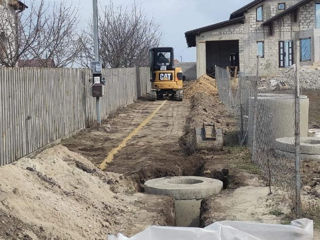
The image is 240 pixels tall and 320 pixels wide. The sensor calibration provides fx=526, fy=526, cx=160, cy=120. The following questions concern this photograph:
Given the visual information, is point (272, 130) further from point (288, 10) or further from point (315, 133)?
point (288, 10)

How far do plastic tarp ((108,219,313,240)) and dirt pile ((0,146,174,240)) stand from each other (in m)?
1.63

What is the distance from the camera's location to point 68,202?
729cm

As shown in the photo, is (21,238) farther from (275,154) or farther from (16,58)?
(16,58)

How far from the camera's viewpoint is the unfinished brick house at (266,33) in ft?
138

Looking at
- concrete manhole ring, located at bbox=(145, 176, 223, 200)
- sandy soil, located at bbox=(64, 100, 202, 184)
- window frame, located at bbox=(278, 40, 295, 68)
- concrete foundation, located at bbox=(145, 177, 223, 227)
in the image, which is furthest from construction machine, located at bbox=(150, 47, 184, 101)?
concrete foundation, located at bbox=(145, 177, 223, 227)

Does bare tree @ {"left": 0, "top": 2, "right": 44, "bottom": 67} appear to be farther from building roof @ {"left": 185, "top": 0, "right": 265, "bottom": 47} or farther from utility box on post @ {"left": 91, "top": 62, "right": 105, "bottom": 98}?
building roof @ {"left": 185, "top": 0, "right": 265, "bottom": 47}

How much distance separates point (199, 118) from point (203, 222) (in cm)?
1099

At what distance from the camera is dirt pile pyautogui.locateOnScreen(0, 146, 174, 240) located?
602 centimetres

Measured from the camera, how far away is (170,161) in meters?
11.9

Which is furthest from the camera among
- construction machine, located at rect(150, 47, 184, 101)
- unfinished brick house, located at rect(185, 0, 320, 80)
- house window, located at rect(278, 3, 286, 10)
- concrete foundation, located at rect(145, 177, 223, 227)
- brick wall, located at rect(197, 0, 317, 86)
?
house window, located at rect(278, 3, 286, 10)

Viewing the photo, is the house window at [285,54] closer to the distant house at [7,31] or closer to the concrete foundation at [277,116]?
the distant house at [7,31]

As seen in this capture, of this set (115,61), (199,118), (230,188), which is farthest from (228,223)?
(115,61)

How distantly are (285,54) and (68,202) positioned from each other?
38.1 meters

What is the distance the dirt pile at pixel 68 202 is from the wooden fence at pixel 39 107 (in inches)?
35.0
